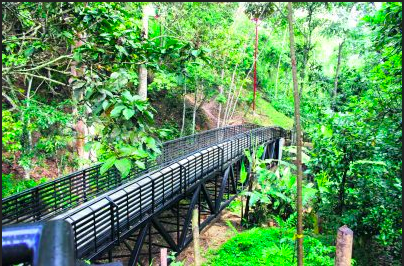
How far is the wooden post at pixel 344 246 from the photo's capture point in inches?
121

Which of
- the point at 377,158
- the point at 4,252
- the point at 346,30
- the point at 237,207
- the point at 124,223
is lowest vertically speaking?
the point at 237,207

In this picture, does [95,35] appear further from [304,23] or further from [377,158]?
[304,23]

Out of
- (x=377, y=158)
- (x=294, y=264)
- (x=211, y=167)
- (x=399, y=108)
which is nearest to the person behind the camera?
(x=399, y=108)

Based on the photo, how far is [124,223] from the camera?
5516mm

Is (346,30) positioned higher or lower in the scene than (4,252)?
higher

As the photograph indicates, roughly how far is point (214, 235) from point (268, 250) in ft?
8.11

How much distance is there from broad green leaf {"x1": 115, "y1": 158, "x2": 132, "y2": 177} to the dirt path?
267 inches

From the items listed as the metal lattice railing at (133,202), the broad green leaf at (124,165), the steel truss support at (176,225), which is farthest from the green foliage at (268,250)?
the broad green leaf at (124,165)

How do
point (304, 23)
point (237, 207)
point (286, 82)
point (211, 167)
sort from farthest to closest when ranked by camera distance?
point (286, 82), point (304, 23), point (237, 207), point (211, 167)

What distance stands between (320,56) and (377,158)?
27.4 m

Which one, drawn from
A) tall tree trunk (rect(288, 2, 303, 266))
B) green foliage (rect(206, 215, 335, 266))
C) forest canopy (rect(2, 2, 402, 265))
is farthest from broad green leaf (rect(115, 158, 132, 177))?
green foliage (rect(206, 215, 335, 266))

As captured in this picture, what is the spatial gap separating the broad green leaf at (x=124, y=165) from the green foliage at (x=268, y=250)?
640 cm

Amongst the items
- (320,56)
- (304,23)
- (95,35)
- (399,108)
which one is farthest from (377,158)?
(320,56)

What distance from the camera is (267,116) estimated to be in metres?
25.8
